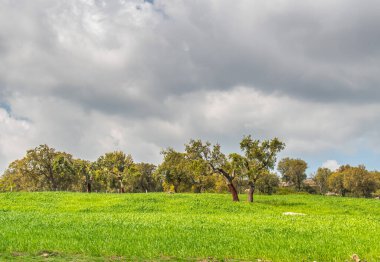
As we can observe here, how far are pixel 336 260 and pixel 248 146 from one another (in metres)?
37.2

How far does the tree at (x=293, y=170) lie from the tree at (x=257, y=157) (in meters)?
99.9

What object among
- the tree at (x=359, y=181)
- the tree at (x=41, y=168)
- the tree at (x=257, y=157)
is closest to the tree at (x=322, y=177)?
the tree at (x=359, y=181)

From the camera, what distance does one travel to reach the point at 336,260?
39.3 feet

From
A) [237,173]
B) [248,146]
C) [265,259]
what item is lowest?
[265,259]

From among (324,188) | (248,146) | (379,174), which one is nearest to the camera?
(248,146)

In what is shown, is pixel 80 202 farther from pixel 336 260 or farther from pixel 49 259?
pixel 336 260

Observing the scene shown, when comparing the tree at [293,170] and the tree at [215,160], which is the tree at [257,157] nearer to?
the tree at [215,160]

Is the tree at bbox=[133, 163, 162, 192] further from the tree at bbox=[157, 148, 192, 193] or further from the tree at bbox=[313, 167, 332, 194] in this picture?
the tree at bbox=[313, 167, 332, 194]

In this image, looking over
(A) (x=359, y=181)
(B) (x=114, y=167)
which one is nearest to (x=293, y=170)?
(A) (x=359, y=181)

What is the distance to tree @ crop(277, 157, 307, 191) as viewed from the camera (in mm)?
143500

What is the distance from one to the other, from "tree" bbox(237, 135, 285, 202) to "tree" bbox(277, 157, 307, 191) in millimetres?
99862

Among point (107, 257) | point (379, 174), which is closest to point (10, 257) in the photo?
point (107, 257)

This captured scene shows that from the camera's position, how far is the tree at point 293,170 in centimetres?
14350

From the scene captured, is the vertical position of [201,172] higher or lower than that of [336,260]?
higher
